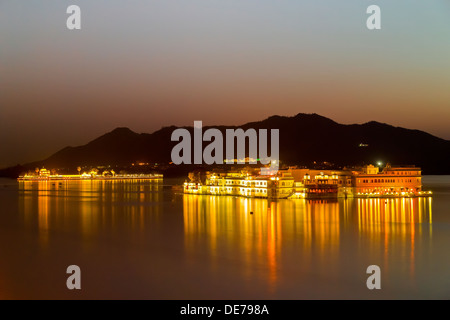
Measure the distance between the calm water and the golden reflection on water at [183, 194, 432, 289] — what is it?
3 centimetres

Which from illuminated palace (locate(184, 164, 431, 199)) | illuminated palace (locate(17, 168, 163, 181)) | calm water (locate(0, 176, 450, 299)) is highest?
illuminated palace (locate(184, 164, 431, 199))

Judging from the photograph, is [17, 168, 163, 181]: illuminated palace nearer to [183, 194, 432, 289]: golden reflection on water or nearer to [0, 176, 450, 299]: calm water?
[183, 194, 432, 289]: golden reflection on water

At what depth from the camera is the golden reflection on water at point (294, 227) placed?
9.69 metres

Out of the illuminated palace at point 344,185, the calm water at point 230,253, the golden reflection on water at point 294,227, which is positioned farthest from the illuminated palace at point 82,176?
the calm water at point 230,253

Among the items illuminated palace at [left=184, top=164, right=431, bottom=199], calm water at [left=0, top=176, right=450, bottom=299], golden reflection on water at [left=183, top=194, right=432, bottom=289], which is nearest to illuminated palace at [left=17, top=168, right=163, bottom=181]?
illuminated palace at [left=184, top=164, right=431, bottom=199]

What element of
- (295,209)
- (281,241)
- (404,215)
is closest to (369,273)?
(281,241)

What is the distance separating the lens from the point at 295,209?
16953 mm

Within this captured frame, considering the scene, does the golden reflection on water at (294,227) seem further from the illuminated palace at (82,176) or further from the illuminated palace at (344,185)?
the illuminated palace at (82,176)

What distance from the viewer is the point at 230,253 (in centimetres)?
987

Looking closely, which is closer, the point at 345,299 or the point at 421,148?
the point at 345,299

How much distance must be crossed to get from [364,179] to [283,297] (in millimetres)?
15787

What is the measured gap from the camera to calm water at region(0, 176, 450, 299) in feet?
24.1
